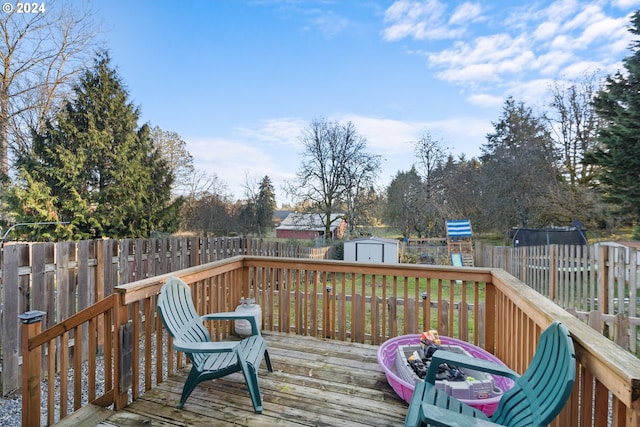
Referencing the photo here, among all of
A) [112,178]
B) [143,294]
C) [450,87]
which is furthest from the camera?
[112,178]

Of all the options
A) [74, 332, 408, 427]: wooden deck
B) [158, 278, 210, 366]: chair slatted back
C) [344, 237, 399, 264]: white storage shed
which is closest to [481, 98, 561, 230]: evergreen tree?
[344, 237, 399, 264]: white storage shed

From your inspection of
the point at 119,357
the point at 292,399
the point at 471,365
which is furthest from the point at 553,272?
the point at 119,357

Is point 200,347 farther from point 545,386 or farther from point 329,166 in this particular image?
point 329,166

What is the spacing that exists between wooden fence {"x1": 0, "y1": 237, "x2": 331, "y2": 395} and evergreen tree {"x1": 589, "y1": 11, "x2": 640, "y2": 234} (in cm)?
1073

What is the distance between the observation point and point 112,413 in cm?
214

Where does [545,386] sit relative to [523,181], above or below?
below

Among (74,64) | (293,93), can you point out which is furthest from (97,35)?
(293,93)

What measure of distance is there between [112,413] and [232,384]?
2.64 ft

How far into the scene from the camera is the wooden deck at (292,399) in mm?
2078

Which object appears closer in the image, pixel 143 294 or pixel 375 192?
pixel 143 294

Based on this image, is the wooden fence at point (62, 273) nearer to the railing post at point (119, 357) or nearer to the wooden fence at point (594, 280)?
the railing post at point (119, 357)

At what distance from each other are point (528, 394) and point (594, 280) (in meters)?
4.35

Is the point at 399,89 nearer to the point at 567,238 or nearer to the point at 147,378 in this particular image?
the point at 567,238

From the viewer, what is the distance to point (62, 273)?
3346mm
